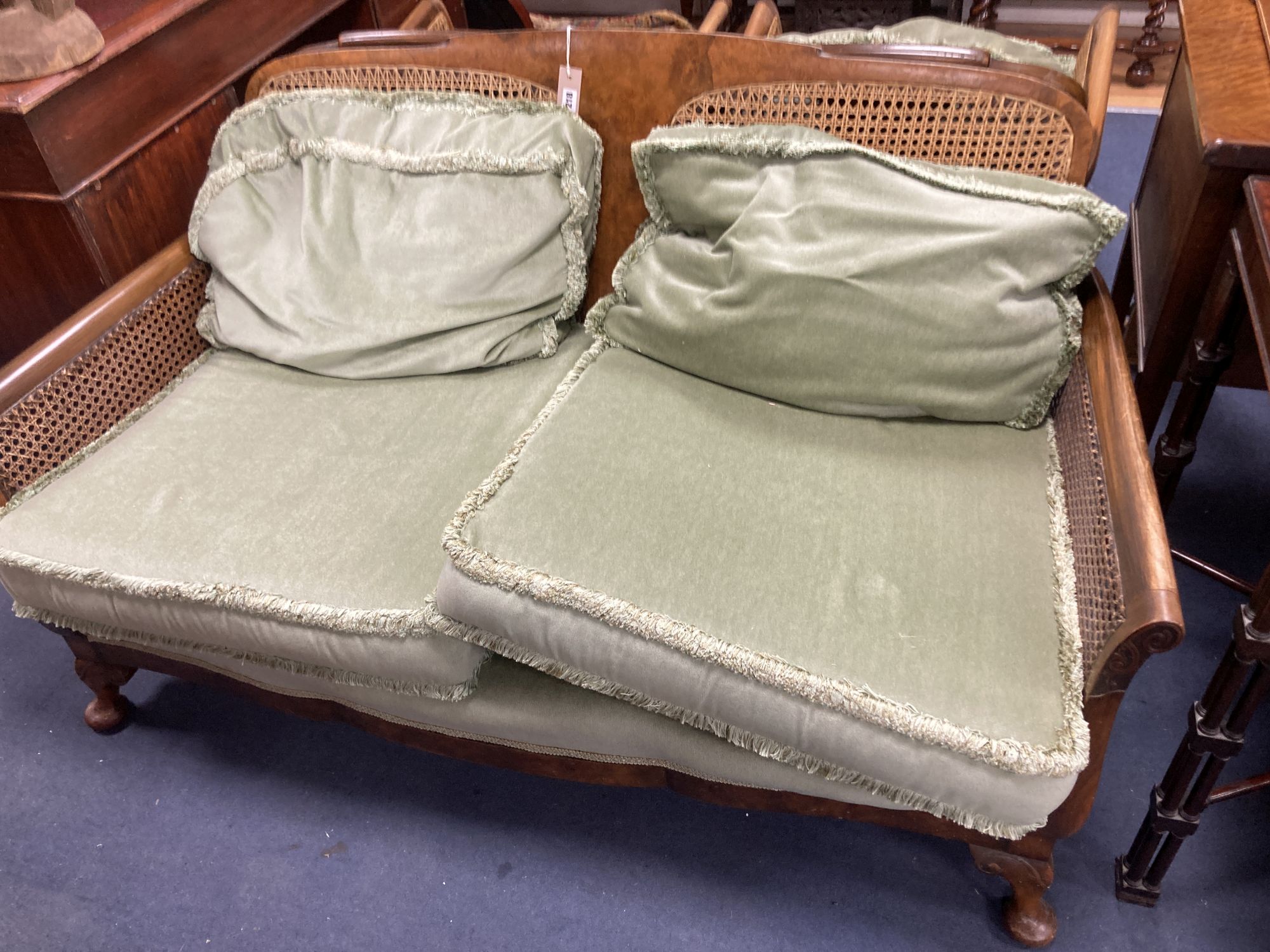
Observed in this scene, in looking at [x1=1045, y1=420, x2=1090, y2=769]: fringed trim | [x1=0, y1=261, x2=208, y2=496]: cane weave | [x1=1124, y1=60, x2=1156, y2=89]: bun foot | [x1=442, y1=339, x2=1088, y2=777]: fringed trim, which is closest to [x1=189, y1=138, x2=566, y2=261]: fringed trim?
[x1=0, y1=261, x2=208, y2=496]: cane weave

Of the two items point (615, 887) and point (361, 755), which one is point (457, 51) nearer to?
point (361, 755)

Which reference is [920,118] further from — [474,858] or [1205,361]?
[474,858]

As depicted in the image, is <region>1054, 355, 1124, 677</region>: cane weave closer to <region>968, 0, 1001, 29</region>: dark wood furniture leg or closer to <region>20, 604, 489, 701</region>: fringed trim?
<region>20, 604, 489, 701</region>: fringed trim

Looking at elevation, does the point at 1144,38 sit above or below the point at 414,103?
below

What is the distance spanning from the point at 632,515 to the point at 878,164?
1.86ft

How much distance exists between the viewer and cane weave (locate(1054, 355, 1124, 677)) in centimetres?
90

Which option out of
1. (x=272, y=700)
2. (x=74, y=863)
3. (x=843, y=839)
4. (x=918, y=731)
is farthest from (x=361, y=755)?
(x=918, y=731)

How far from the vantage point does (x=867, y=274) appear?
1.13 m

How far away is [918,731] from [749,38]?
0.96m

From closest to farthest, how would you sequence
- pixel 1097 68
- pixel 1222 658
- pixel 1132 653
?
pixel 1132 653
pixel 1222 658
pixel 1097 68

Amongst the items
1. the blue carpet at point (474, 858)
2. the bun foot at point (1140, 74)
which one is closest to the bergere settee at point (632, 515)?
the blue carpet at point (474, 858)

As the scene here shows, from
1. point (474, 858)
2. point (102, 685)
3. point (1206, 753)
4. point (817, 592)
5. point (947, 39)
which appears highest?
point (947, 39)

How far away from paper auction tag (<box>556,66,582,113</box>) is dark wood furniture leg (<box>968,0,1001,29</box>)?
189cm

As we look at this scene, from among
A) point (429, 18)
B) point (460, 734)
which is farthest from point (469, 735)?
point (429, 18)
